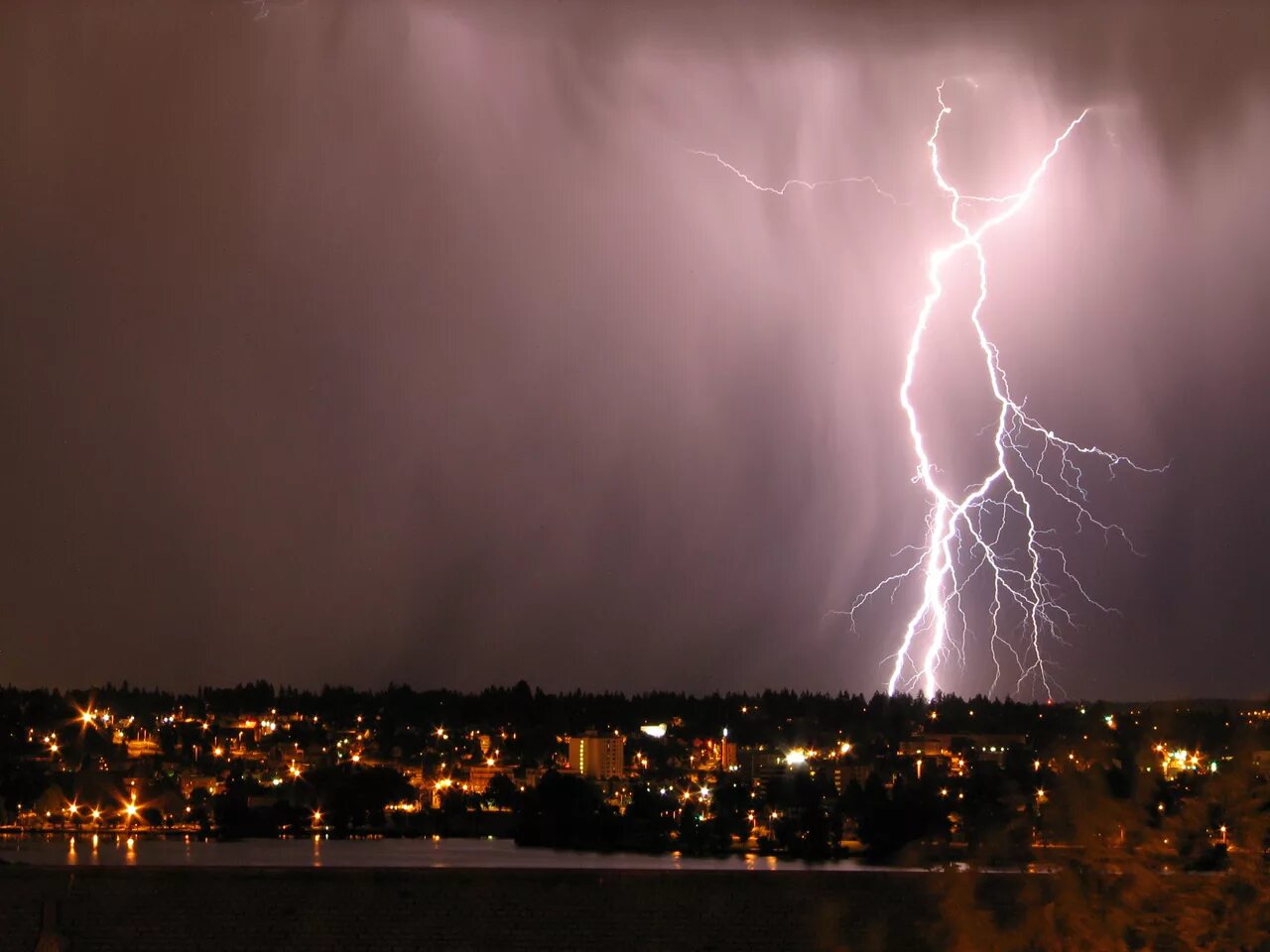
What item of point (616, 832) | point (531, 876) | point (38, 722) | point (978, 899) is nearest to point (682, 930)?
point (531, 876)

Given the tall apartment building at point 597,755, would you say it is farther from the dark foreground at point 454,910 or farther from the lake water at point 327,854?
the dark foreground at point 454,910

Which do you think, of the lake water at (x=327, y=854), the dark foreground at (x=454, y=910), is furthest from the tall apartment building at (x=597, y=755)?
the dark foreground at (x=454, y=910)

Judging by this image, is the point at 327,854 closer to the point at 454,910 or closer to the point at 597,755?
the point at 454,910

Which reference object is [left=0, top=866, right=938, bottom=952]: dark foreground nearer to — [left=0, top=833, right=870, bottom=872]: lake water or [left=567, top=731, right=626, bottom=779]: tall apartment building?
[left=0, top=833, right=870, bottom=872]: lake water

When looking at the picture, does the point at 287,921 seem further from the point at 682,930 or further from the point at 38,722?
the point at 38,722

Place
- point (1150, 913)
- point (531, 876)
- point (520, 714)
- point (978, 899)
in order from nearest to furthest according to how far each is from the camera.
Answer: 1. point (1150, 913)
2. point (978, 899)
3. point (531, 876)
4. point (520, 714)

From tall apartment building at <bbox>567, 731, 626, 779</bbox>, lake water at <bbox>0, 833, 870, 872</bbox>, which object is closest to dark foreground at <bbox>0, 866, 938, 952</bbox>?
lake water at <bbox>0, 833, 870, 872</bbox>
